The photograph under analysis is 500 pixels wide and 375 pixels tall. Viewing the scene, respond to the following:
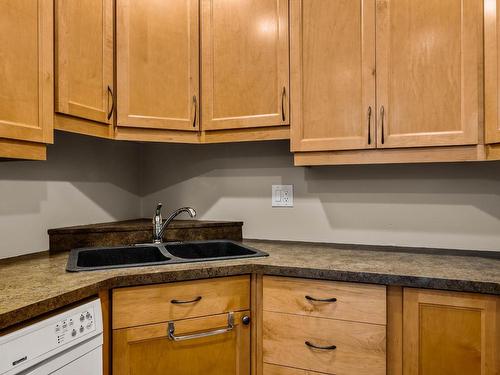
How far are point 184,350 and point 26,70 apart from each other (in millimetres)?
1108

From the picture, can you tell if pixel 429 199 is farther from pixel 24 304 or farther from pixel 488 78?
pixel 24 304

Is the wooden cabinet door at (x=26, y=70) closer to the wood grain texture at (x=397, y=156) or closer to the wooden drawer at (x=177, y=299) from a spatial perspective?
the wooden drawer at (x=177, y=299)

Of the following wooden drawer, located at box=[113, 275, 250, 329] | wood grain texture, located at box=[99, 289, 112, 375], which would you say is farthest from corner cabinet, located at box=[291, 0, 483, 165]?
wood grain texture, located at box=[99, 289, 112, 375]

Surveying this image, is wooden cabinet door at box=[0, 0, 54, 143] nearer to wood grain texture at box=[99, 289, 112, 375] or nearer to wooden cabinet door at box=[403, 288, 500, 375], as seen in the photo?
wood grain texture at box=[99, 289, 112, 375]

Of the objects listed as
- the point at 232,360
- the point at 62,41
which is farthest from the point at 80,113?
the point at 232,360

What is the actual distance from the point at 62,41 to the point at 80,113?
0.26 meters

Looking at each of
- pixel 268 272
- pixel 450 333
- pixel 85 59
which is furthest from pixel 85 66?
pixel 450 333

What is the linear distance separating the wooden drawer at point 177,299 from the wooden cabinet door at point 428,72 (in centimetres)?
82

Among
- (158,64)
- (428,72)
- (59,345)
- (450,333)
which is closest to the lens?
(59,345)

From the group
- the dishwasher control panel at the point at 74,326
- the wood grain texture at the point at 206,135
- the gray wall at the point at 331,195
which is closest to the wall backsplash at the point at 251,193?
the gray wall at the point at 331,195

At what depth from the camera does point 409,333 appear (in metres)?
1.34

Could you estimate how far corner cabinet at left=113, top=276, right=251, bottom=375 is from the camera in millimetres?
1368

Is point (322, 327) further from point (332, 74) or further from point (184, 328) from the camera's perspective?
point (332, 74)

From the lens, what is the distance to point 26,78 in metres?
1.33
